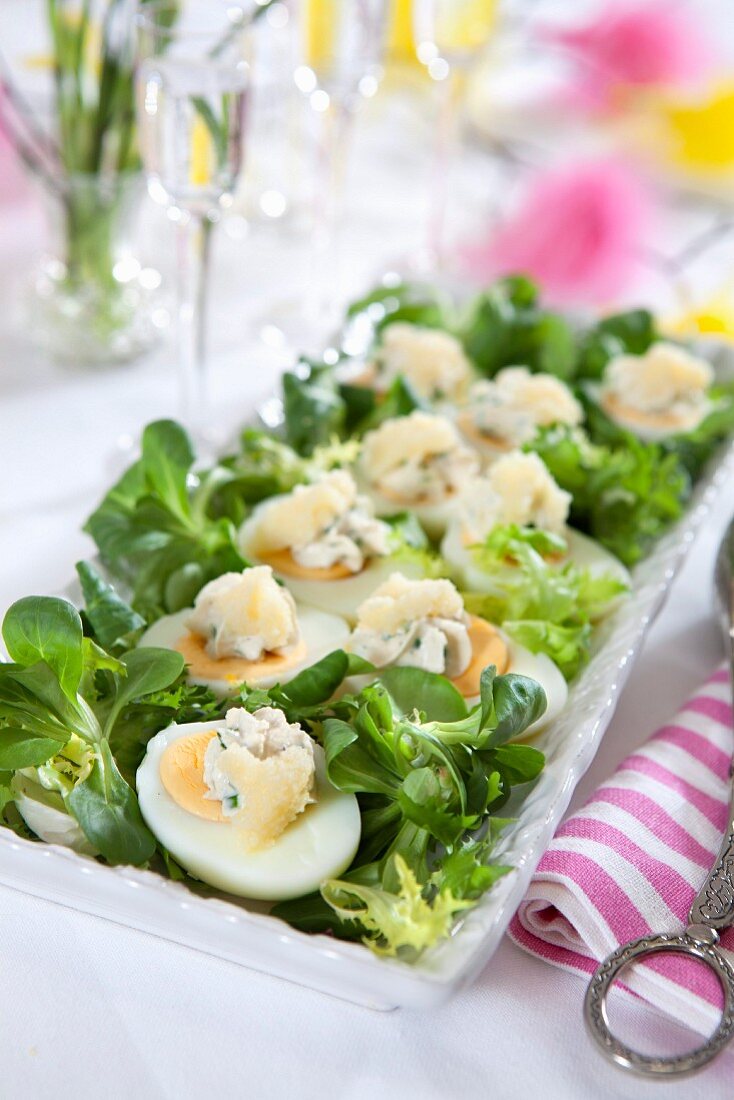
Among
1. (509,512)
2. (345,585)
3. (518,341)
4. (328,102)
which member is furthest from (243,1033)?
(328,102)

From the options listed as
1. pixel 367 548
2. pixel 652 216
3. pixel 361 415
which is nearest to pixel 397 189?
pixel 652 216

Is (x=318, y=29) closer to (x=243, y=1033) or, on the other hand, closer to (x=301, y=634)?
(x=301, y=634)

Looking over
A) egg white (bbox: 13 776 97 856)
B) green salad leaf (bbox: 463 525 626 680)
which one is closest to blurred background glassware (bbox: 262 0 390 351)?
green salad leaf (bbox: 463 525 626 680)

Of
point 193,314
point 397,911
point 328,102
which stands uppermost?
point 328,102

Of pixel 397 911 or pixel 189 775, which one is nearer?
pixel 397 911

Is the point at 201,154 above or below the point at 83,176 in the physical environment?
above

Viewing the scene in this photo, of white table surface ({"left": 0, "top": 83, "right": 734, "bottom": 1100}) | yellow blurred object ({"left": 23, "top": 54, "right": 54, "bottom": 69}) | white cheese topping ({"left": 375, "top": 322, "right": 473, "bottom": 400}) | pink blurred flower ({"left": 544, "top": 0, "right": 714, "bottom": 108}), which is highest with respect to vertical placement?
yellow blurred object ({"left": 23, "top": 54, "right": 54, "bottom": 69})

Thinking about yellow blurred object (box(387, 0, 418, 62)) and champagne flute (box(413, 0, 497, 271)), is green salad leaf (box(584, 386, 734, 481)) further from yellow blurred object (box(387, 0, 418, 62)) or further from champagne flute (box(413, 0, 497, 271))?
yellow blurred object (box(387, 0, 418, 62))
